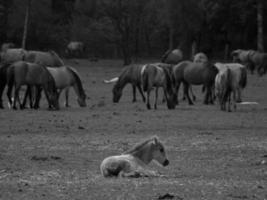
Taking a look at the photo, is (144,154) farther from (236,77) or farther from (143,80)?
(143,80)

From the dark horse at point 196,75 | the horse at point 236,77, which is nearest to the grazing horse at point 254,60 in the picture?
the dark horse at point 196,75

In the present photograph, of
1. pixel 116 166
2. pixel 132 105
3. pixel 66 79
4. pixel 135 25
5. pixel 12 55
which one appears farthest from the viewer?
pixel 135 25

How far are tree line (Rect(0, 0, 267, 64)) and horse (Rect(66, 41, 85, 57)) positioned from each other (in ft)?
4.83

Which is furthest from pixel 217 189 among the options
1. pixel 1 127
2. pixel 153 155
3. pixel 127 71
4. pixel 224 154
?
pixel 127 71

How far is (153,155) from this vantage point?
13062 millimetres

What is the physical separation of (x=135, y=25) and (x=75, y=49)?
19.3 feet

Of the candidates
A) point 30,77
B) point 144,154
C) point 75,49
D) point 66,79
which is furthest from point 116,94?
point 75,49

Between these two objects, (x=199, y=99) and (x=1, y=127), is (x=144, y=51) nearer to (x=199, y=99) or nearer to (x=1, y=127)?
(x=199, y=99)

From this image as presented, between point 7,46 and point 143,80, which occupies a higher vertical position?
point 143,80

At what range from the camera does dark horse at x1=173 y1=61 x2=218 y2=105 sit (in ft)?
111

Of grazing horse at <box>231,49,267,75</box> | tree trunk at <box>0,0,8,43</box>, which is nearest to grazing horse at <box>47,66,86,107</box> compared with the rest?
grazing horse at <box>231,49,267,75</box>

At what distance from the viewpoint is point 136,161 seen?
502 inches

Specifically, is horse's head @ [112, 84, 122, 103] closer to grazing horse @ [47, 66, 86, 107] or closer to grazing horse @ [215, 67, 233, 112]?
grazing horse @ [47, 66, 86, 107]

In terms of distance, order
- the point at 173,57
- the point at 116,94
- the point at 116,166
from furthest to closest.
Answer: the point at 173,57 < the point at 116,94 < the point at 116,166
